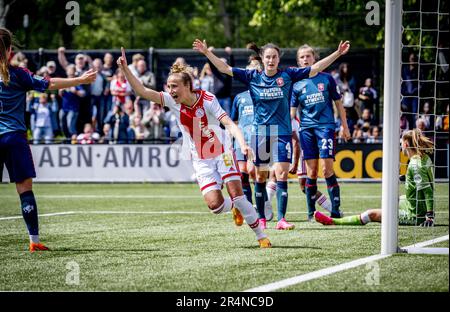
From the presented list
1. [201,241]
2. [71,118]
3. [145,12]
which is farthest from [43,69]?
[145,12]

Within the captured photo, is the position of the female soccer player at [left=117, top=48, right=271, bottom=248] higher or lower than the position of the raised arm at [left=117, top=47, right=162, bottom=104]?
lower

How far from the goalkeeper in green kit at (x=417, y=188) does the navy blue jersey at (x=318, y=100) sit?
1.67m

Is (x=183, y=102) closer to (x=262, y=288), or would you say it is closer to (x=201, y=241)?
(x=201, y=241)

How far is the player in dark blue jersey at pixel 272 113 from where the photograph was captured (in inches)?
448

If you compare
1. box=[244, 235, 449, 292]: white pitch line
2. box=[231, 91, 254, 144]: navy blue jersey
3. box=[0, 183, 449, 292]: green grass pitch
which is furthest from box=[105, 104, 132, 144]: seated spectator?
box=[244, 235, 449, 292]: white pitch line

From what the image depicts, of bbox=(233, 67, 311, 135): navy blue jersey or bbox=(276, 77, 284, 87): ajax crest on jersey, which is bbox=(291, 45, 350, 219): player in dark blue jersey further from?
bbox=(276, 77, 284, 87): ajax crest on jersey

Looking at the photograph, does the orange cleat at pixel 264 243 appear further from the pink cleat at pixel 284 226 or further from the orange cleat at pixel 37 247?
the orange cleat at pixel 37 247

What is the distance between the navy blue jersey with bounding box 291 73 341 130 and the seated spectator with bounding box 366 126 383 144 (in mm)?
9679

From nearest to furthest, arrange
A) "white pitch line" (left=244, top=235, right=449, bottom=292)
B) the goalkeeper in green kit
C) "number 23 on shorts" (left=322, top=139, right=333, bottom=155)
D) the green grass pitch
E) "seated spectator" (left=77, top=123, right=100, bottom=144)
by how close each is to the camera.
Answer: "white pitch line" (left=244, top=235, right=449, bottom=292)
the green grass pitch
the goalkeeper in green kit
"number 23 on shorts" (left=322, top=139, right=333, bottom=155)
"seated spectator" (left=77, top=123, right=100, bottom=144)

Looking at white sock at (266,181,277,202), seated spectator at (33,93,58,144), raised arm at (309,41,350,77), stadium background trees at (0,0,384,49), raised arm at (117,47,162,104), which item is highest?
stadium background trees at (0,0,384,49)

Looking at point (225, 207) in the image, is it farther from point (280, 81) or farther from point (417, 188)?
point (417, 188)

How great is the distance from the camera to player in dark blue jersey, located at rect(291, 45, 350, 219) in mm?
12734

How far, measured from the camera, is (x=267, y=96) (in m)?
11.6

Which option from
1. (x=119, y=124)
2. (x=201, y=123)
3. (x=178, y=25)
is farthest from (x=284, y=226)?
(x=178, y=25)
